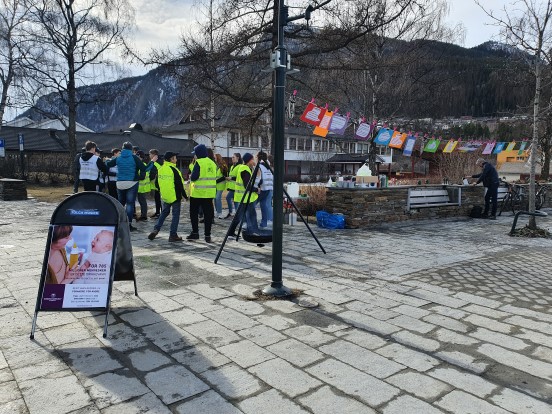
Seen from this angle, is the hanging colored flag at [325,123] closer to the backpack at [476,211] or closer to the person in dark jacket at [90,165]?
the backpack at [476,211]

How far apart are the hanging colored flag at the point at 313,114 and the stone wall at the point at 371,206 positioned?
2108mm

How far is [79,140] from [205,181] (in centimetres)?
3809

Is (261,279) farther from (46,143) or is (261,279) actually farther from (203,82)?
(46,143)

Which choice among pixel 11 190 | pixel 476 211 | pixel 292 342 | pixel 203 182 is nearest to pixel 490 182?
pixel 476 211

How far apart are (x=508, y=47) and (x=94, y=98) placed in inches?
861

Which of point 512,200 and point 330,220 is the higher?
point 512,200

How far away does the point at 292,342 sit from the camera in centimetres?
357

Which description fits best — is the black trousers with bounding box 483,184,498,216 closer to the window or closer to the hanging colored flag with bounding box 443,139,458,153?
the hanging colored flag with bounding box 443,139,458,153

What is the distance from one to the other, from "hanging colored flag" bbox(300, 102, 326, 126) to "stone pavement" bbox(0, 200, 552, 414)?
5.67 meters

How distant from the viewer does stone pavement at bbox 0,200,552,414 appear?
2.71 meters

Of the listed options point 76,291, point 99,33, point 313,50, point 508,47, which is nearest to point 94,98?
point 99,33

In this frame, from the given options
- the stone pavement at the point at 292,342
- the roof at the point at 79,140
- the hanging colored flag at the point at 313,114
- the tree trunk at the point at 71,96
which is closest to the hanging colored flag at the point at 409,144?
the hanging colored flag at the point at 313,114

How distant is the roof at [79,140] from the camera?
37469 mm

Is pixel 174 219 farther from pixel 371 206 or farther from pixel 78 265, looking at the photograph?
pixel 371 206
